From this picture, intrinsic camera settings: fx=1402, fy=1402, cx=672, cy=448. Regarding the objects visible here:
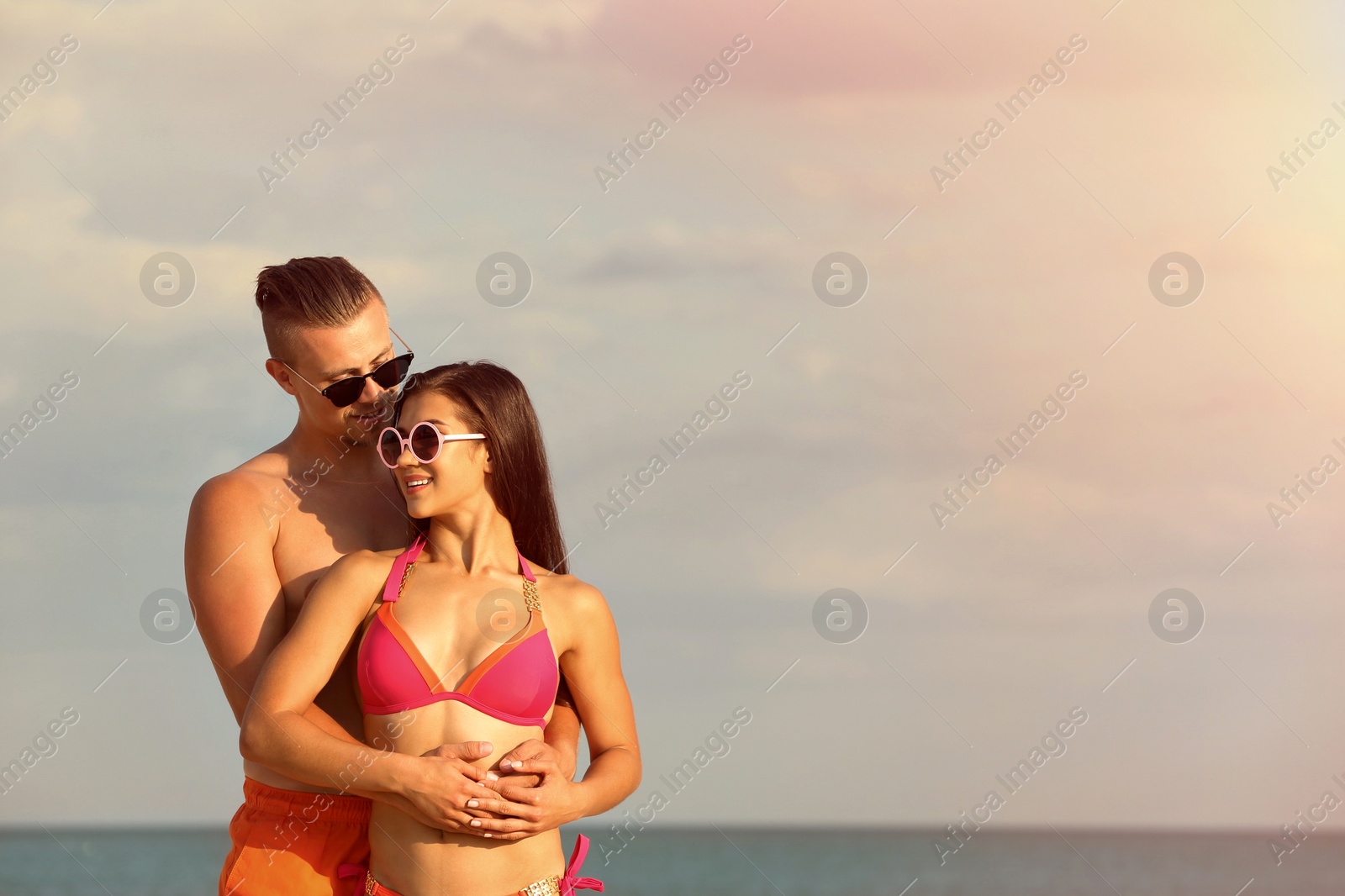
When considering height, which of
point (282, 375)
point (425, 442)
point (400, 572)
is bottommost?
point (400, 572)

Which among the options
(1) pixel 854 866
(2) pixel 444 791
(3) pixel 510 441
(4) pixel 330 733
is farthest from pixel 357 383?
(1) pixel 854 866

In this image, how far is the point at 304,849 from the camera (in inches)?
206

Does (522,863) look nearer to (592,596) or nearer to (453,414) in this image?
(592,596)

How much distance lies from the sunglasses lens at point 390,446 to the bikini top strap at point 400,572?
35cm

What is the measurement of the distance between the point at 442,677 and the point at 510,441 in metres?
0.91

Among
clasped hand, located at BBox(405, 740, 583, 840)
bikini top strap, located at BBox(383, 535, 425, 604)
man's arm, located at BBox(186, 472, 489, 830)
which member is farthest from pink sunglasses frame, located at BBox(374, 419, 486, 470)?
clasped hand, located at BBox(405, 740, 583, 840)

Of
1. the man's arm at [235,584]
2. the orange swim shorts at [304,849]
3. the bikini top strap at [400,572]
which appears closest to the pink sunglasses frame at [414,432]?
the bikini top strap at [400,572]

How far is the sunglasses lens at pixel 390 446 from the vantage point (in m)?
5.09

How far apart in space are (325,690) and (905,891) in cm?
4546

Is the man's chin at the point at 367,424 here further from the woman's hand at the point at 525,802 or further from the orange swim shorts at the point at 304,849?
the woman's hand at the point at 525,802

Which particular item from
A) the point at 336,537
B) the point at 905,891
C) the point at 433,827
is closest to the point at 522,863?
the point at 433,827

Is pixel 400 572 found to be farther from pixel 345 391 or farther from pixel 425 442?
pixel 345 391

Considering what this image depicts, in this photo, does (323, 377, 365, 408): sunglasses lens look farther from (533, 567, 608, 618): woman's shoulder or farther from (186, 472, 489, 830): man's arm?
(533, 567, 608, 618): woman's shoulder

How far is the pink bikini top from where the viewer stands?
4.92 m
